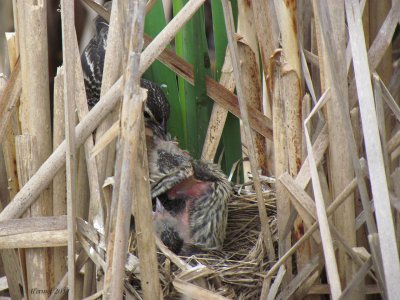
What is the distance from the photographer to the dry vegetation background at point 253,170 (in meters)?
2.12

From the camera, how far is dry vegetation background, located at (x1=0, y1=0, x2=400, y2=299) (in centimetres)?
212

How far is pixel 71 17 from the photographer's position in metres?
2.20

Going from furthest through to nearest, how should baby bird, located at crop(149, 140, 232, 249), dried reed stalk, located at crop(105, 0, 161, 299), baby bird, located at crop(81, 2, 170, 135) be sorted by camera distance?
baby bird, located at crop(81, 2, 170, 135)
baby bird, located at crop(149, 140, 232, 249)
dried reed stalk, located at crop(105, 0, 161, 299)

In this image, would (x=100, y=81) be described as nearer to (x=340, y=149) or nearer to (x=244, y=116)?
(x=244, y=116)

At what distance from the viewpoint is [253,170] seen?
273 centimetres

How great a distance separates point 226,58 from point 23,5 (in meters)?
1.01

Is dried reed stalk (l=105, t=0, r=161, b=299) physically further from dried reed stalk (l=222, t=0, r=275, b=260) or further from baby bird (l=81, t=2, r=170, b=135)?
baby bird (l=81, t=2, r=170, b=135)

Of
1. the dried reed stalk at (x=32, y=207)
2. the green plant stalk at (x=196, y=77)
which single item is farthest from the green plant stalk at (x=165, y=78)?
the dried reed stalk at (x=32, y=207)

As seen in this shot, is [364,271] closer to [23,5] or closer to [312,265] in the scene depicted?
[312,265]

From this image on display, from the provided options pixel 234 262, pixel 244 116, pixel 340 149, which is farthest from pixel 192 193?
pixel 340 149

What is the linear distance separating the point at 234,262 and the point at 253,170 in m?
0.35

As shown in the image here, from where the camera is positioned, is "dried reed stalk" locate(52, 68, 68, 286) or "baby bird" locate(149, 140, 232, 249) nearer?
"dried reed stalk" locate(52, 68, 68, 286)

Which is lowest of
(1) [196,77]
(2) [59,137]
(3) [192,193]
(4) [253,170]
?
(3) [192,193]

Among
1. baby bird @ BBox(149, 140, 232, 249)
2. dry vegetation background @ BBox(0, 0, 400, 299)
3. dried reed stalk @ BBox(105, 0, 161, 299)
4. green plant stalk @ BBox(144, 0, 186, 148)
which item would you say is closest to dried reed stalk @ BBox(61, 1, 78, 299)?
dry vegetation background @ BBox(0, 0, 400, 299)
